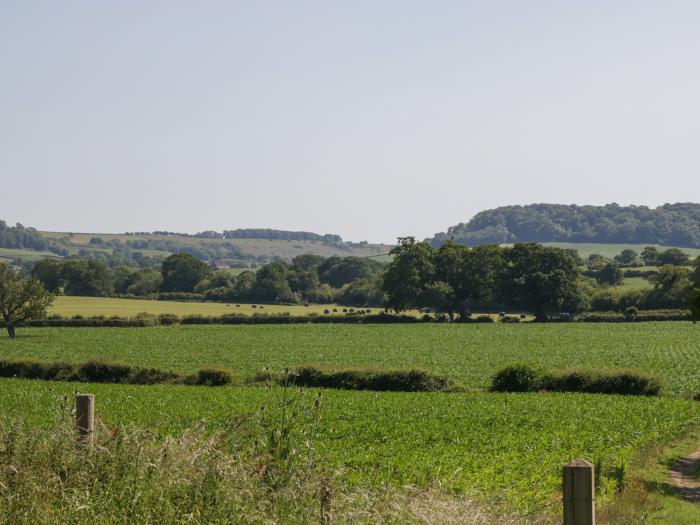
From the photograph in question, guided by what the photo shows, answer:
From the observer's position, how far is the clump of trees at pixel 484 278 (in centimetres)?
10900

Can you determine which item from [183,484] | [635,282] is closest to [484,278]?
[635,282]

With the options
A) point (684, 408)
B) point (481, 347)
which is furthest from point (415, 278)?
point (684, 408)

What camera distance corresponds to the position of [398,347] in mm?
71250

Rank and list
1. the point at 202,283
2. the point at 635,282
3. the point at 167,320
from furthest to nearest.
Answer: the point at 202,283, the point at 635,282, the point at 167,320

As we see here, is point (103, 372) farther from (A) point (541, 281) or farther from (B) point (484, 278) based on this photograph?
(A) point (541, 281)

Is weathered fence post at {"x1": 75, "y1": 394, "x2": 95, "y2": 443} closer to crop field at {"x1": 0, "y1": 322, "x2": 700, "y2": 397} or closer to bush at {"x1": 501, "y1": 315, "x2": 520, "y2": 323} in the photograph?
crop field at {"x1": 0, "y1": 322, "x2": 700, "y2": 397}

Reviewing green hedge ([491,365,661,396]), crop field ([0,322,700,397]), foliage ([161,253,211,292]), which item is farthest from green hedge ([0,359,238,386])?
foliage ([161,253,211,292])

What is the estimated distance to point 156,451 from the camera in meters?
9.89

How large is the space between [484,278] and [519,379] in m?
71.7

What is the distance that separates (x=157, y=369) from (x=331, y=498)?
38.7 meters

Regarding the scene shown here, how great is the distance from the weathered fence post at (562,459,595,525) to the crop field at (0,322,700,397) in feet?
116

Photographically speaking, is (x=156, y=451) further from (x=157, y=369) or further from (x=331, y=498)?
(x=157, y=369)

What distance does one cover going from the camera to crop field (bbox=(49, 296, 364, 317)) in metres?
113

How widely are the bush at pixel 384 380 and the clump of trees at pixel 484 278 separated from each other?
220ft
